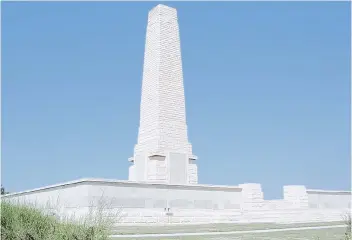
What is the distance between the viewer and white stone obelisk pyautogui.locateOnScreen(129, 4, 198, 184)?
80.3ft

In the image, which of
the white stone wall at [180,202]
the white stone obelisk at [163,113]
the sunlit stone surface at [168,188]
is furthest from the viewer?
the white stone obelisk at [163,113]

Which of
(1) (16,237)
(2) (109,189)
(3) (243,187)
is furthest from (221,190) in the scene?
(1) (16,237)

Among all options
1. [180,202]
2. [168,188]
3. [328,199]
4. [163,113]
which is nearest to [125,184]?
[168,188]

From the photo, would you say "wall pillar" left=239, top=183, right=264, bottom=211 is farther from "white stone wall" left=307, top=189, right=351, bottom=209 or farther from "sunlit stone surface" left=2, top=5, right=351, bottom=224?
"white stone wall" left=307, top=189, right=351, bottom=209

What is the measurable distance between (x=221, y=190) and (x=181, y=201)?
305 cm

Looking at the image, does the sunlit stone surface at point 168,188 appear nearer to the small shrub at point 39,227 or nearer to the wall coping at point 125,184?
the wall coping at point 125,184

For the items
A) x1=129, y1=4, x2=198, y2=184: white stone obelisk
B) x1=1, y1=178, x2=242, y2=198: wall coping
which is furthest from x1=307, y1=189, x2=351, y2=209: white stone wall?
x1=129, y1=4, x2=198, y2=184: white stone obelisk

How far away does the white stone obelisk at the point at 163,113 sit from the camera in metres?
24.5

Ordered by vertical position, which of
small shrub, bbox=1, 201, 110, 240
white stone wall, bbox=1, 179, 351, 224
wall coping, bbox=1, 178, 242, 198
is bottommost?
small shrub, bbox=1, 201, 110, 240

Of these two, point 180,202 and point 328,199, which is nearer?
point 180,202

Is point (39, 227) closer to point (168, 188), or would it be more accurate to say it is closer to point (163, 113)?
point (168, 188)

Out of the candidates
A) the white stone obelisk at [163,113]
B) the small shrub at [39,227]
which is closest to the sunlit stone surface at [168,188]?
the white stone obelisk at [163,113]

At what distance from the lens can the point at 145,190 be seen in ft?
68.4

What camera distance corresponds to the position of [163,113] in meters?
25.3
